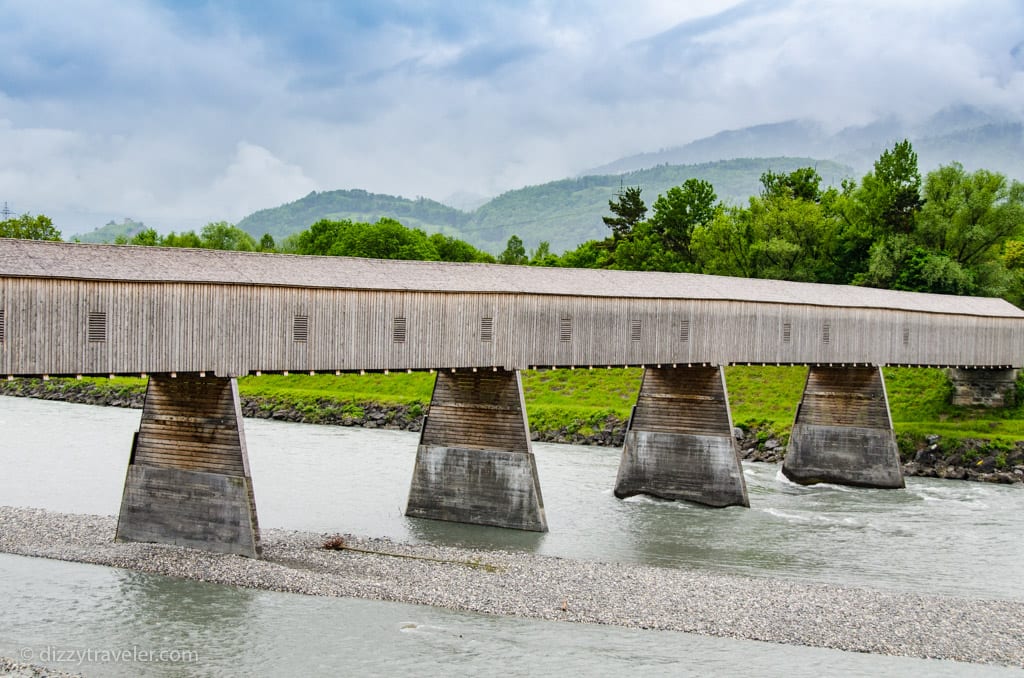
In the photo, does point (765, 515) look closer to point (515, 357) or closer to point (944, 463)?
point (515, 357)

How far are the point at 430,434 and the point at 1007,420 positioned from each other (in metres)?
27.8

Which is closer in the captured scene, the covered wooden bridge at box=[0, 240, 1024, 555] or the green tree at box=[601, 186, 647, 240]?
the covered wooden bridge at box=[0, 240, 1024, 555]

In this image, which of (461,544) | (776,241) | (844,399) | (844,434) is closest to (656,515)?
(461,544)

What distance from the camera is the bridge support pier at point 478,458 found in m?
27.6

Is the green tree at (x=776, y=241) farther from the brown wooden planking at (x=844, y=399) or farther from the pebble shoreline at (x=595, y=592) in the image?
the pebble shoreline at (x=595, y=592)

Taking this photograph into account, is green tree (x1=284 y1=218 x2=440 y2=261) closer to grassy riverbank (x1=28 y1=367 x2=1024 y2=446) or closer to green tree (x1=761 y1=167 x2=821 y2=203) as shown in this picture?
green tree (x1=761 y1=167 x2=821 y2=203)

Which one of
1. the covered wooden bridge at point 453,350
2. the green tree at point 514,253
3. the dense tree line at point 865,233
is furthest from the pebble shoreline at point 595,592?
the green tree at point 514,253

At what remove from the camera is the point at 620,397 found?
55250 mm

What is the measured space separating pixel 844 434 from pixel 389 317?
2009cm

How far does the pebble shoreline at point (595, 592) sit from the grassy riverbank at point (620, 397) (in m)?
23.0

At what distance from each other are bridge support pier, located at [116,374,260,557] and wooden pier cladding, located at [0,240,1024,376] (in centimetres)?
98

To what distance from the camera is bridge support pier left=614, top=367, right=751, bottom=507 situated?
107 feet

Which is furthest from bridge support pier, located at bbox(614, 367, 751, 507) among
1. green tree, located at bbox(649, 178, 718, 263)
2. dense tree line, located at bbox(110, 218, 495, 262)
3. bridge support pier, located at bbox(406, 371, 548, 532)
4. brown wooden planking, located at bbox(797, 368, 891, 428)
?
dense tree line, located at bbox(110, 218, 495, 262)

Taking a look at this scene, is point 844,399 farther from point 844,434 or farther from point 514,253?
point 514,253
